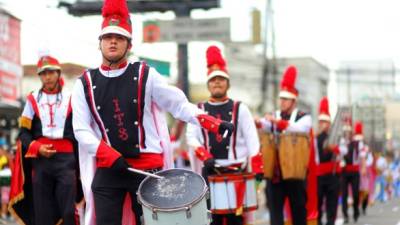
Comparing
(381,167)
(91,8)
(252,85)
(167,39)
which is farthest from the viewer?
(252,85)

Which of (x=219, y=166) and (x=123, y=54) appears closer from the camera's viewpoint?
(x=123, y=54)

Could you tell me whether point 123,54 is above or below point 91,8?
below

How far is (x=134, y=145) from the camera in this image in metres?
6.67

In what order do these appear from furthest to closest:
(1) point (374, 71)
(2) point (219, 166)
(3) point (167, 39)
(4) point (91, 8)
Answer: (1) point (374, 71) < (4) point (91, 8) < (3) point (167, 39) < (2) point (219, 166)

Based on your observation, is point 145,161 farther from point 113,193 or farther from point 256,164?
point 256,164

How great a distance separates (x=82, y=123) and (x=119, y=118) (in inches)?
10.8

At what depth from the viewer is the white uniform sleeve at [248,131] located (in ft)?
31.5

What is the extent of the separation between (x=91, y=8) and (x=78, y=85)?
17.2m

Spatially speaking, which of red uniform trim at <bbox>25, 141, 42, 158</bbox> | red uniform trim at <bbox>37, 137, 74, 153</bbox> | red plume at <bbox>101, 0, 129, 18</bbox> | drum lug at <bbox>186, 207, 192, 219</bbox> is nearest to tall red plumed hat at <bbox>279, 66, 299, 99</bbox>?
red uniform trim at <bbox>37, 137, 74, 153</bbox>

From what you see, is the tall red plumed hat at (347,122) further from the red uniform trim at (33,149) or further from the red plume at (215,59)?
the red uniform trim at (33,149)

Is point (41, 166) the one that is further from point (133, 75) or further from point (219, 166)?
point (133, 75)

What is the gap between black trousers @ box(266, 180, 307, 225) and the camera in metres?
11.4

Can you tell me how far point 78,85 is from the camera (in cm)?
687

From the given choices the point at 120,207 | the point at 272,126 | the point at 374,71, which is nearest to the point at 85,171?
the point at 120,207
